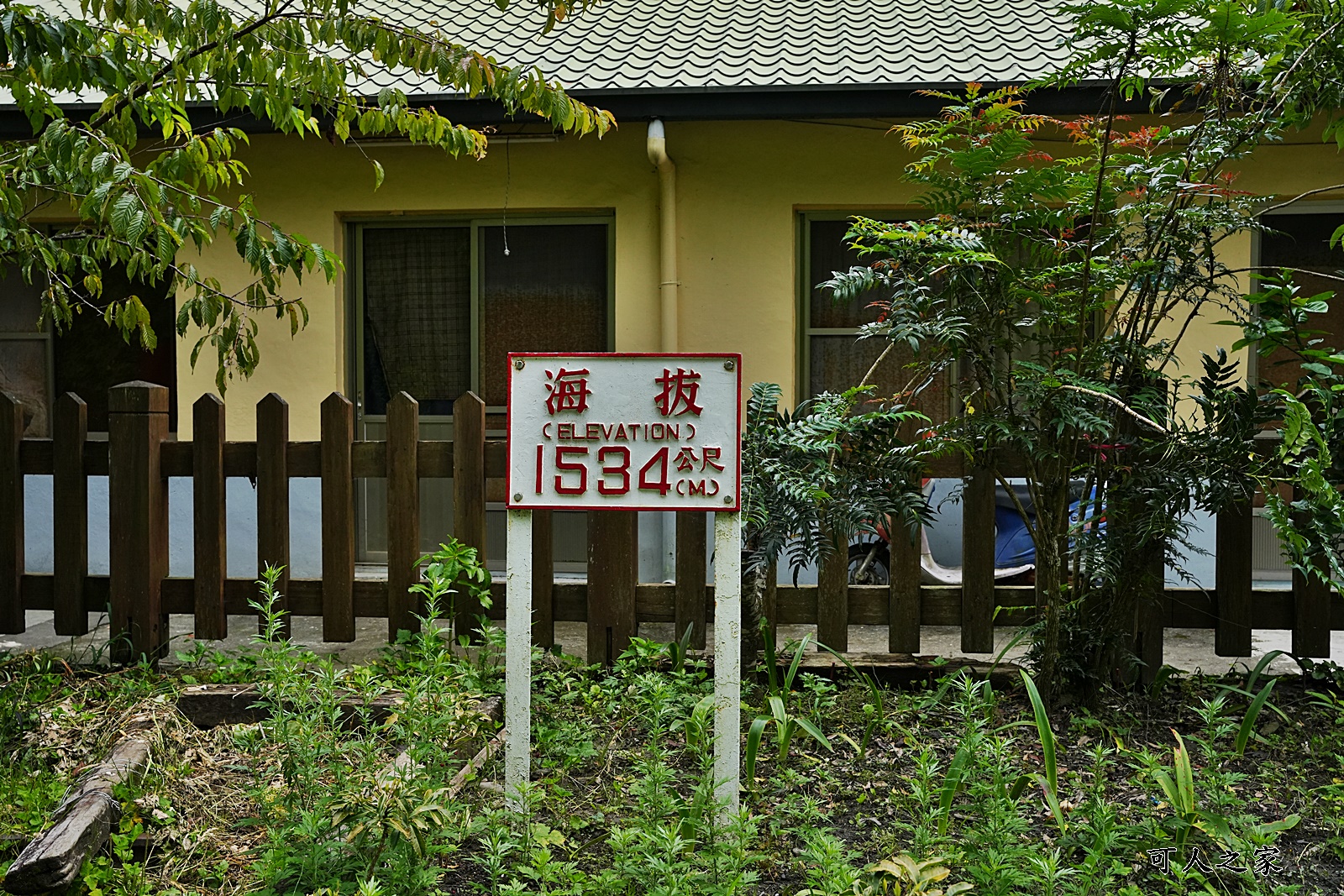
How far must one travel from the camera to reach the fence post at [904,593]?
458cm

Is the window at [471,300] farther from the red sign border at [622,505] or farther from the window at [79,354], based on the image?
the red sign border at [622,505]

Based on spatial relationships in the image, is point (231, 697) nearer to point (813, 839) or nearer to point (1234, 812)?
point (813, 839)

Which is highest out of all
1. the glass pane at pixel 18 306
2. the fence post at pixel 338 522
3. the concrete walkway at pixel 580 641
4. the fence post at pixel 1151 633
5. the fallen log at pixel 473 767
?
the glass pane at pixel 18 306

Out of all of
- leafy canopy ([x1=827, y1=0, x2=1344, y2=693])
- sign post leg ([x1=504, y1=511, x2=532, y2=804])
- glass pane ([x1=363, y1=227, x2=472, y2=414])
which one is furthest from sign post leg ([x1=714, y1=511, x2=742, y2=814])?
glass pane ([x1=363, y1=227, x2=472, y2=414])

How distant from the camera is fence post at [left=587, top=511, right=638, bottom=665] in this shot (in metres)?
4.74

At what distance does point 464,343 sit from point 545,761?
4.25m

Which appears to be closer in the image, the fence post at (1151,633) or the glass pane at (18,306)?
the fence post at (1151,633)

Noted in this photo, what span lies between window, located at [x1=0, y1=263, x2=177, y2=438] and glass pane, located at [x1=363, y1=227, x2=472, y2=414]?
1.42m

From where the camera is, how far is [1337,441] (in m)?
3.62

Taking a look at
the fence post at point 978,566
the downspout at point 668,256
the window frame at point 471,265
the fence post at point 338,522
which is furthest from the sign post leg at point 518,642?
the window frame at point 471,265

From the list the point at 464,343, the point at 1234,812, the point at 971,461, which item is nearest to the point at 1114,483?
the point at 971,461

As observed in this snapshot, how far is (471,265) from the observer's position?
7.13 metres

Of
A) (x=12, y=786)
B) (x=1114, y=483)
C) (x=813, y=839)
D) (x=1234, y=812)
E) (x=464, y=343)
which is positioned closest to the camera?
(x=813, y=839)

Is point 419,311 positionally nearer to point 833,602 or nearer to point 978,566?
point 833,602
